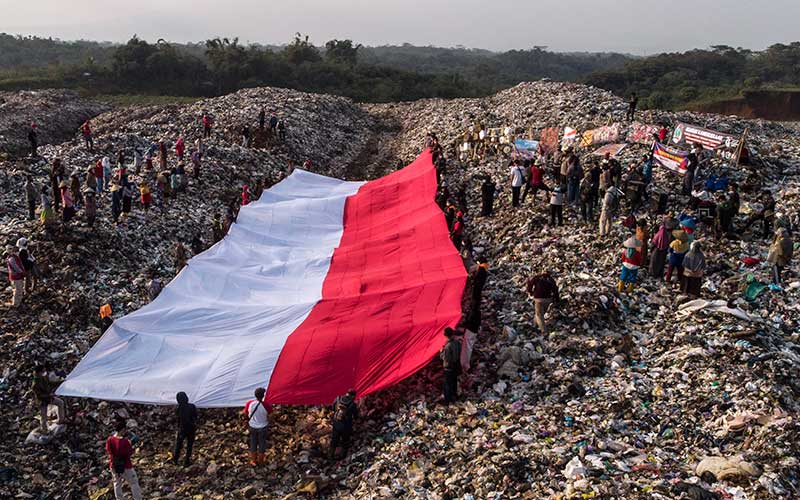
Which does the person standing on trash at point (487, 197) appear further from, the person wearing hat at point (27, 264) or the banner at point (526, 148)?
the person wearing hat at point (27, 264)

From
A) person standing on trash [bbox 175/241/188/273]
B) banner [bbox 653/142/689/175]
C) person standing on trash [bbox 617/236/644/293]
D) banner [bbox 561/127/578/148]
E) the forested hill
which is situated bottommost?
person standing on trash [bbox 175/241/188/273]

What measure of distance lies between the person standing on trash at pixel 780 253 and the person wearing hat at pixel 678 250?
1443 mm

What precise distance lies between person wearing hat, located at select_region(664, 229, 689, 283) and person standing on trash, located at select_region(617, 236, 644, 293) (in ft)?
1.73

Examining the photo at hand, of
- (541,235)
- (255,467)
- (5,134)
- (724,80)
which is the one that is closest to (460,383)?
(255,467)

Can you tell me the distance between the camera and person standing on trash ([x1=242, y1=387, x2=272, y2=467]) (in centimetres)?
827

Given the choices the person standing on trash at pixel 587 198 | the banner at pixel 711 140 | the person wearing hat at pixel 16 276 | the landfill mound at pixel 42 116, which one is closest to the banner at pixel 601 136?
the banner at pixel 711 140

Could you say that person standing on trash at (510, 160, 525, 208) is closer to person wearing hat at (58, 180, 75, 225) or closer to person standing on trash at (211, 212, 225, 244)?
person standing on trash at (211, 212, 225, 244)

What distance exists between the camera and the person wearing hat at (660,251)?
1121cm

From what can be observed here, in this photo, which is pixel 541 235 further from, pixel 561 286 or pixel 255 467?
pixel 255 467

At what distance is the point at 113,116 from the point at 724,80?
201ft

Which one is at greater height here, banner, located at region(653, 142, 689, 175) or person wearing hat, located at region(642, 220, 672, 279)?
banner, located at region(653, 142, 689, 175)

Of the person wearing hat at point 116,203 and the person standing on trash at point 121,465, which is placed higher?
the person wearing hat at point 116,203

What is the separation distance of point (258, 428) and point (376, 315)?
2839mm

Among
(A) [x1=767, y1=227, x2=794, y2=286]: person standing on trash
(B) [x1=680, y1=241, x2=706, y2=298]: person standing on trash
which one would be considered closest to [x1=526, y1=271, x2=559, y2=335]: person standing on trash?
(B) [x1=680, y1=241, x2=706, y2=298]: person standing on trash
